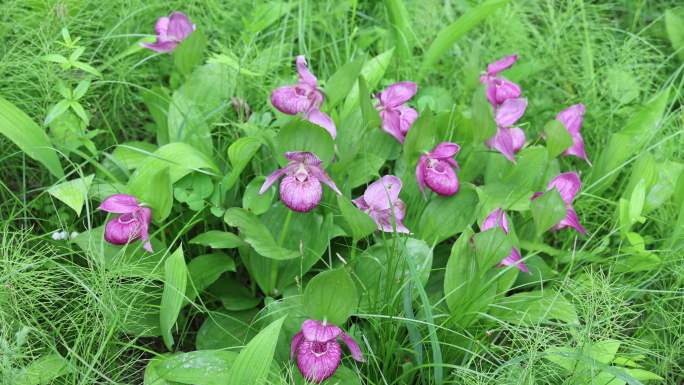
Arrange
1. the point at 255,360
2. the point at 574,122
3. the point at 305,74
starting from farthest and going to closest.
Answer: the point at 574,122 → the point at 305,74 → the point at 255,360

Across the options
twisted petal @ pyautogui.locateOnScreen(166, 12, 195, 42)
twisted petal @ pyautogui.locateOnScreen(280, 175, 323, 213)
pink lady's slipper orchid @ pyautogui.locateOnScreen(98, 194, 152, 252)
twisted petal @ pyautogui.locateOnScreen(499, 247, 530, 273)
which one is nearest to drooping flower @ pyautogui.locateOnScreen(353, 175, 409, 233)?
twisted petal @ pyautogui.locateOnScreen(280, 175, 323, 213)

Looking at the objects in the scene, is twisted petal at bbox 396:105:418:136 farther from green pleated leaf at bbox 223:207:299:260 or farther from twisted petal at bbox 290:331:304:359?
twisted petal at bbox 290:331:304:359

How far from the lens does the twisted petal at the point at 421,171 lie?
A: 156 cm

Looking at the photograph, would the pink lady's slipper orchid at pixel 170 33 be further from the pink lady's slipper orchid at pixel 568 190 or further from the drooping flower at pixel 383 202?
the pink lady's slipper orchid at pixel 568 190

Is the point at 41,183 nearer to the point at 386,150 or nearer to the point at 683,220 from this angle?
the point at 386,150

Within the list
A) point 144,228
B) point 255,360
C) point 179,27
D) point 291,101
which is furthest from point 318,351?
point 179,27

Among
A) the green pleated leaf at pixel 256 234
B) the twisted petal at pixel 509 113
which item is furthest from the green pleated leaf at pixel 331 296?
the twisted petal at pixel 509 113

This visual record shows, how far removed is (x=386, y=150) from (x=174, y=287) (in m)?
0.63

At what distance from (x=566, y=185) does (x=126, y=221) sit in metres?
0.95

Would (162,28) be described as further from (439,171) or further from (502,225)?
(502,225)

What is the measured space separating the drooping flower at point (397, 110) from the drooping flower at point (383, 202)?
22cm

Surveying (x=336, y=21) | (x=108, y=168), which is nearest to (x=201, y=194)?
(x=108, y=168)

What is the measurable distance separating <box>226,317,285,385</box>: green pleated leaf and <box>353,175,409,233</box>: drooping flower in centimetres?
35

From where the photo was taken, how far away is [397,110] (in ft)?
5.53
